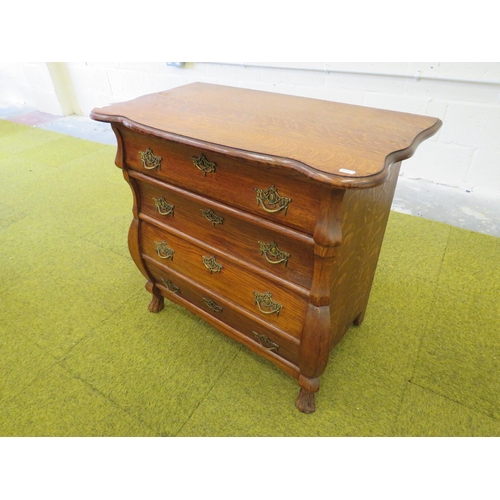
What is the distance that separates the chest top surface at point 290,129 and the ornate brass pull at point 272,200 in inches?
4.3

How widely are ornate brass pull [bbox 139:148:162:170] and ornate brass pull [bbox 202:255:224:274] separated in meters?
0.35

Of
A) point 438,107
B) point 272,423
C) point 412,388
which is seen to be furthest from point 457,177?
point 272,423

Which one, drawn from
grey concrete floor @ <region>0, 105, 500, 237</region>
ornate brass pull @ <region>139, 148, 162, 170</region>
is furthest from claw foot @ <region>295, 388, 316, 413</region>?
grey concrete floor @ <region>0, 105, 500, 237</region>

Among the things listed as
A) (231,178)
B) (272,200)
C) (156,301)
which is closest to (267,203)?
(272,200)

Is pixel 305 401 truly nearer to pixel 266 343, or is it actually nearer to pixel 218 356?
pixel 266 343

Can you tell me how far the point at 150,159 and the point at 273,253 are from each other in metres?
0.52

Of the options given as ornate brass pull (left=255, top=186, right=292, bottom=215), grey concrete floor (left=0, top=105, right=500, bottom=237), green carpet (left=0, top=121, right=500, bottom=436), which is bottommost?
green carpet (left=0, top=121, right=500, bottom=436)

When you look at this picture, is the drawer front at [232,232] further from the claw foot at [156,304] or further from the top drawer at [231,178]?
the claw foot at [156,304]

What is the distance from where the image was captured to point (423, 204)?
2.41 metres

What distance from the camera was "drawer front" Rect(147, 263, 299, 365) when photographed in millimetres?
1233

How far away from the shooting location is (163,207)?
52.0 inches

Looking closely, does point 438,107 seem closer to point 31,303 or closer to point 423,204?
point 423,204

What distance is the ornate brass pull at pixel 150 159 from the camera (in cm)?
120

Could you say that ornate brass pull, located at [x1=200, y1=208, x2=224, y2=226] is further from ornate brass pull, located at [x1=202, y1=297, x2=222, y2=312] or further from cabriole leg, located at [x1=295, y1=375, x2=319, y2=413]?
cabriole leg, located at [x1=295, y1=375, x2=319, y2=413]
